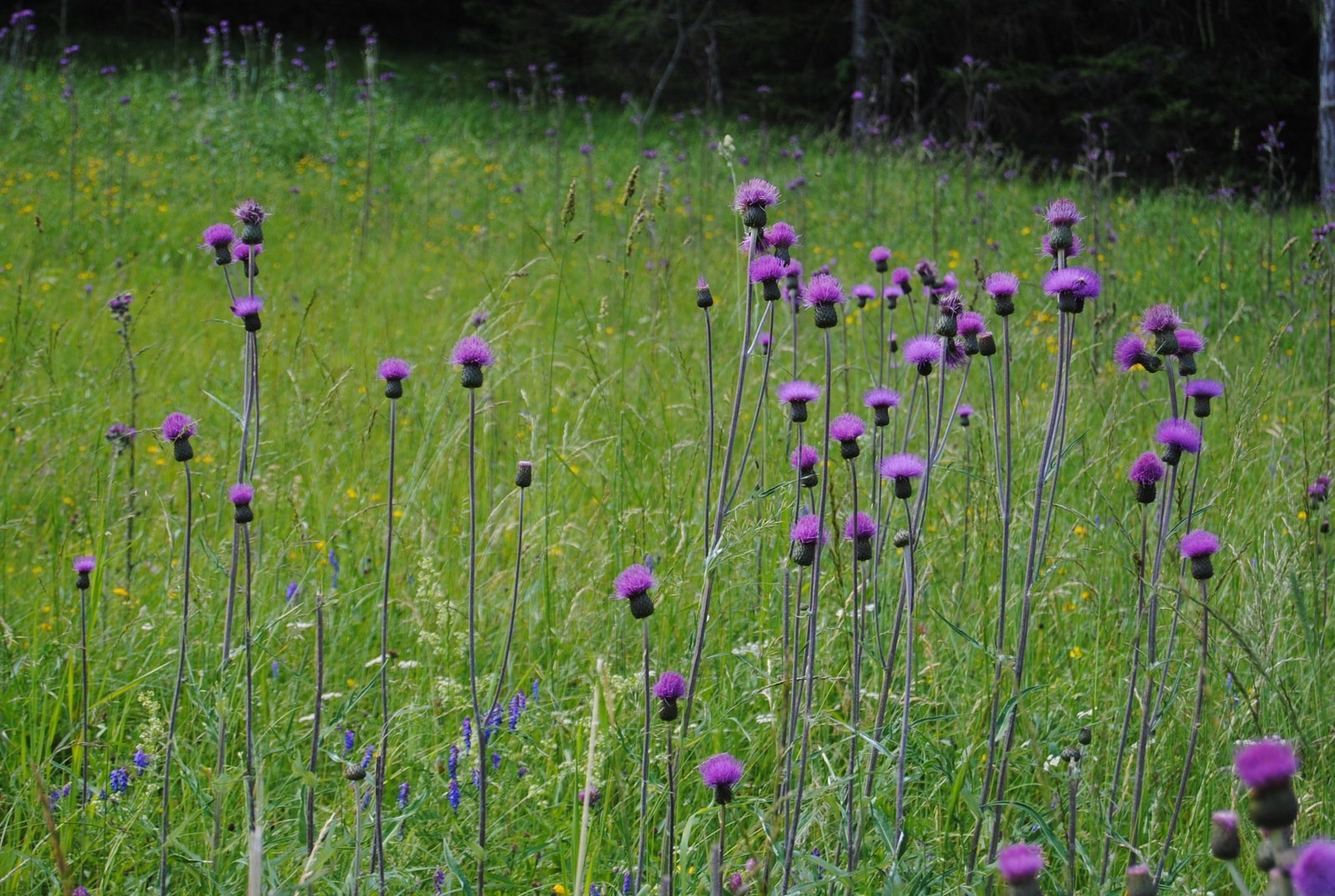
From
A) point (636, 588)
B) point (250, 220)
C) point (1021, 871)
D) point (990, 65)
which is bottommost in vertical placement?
Result: point (636, 588)

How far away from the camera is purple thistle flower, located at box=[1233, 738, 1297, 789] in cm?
59

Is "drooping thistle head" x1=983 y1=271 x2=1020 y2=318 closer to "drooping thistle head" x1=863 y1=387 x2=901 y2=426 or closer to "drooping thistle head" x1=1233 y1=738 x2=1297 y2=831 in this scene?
"drooping thistle head" x1=863 y1=387 x2=901 y2=426

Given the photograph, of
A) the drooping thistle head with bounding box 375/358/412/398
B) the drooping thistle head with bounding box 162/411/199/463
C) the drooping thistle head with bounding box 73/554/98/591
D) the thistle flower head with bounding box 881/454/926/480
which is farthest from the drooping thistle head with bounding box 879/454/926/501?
the drooping thistle head with bounding box 73/554/98/591

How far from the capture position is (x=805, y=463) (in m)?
1.47

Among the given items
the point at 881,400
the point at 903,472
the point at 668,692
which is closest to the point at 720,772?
the point at 668,692

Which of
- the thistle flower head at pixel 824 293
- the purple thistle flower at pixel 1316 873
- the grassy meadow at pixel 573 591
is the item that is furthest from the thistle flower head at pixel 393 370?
the purple thistle flower at pixel 1316 873

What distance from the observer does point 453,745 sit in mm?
1660

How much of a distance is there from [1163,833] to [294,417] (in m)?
2.29

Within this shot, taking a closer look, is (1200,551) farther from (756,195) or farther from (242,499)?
(242,499)

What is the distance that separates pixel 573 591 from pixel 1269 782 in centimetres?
177

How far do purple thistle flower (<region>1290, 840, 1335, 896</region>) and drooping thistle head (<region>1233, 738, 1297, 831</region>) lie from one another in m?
0.05

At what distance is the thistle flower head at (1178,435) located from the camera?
1.33 m

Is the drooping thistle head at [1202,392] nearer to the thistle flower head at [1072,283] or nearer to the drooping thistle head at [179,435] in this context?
the thistle flower head at [1072,283]

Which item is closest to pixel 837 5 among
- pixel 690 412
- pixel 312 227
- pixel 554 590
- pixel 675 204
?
pixel 675 204
